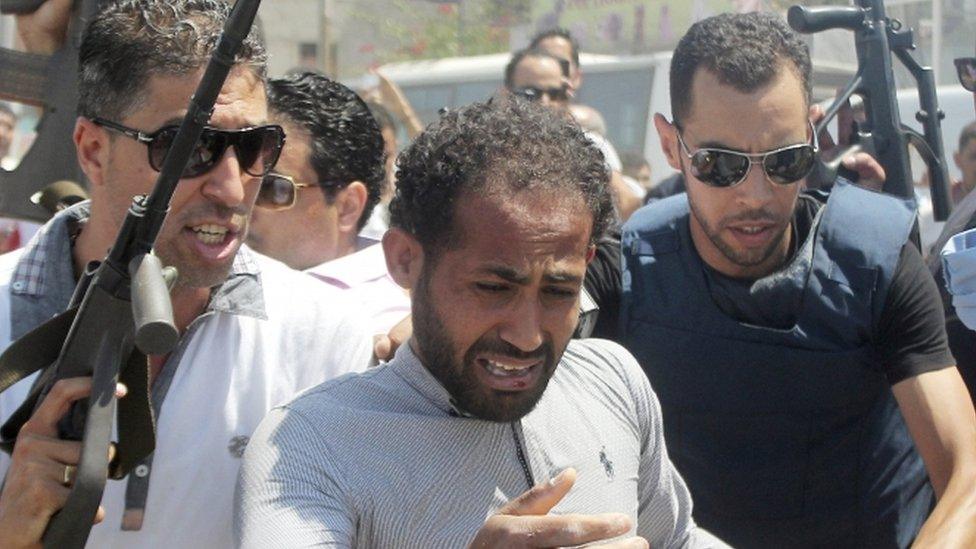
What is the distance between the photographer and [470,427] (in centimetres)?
223

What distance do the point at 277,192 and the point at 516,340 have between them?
5.20 feet

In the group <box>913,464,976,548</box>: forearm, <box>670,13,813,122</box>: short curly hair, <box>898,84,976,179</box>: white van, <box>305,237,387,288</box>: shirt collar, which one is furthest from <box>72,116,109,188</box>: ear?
<box>898,84,976,179</box>: white van

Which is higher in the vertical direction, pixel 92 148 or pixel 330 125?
pixel 92 148

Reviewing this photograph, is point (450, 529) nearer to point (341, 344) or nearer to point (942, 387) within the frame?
point (341, 344)

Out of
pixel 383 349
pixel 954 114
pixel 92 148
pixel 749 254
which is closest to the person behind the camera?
pixel 92 148

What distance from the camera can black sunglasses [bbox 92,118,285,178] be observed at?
2.30 metres

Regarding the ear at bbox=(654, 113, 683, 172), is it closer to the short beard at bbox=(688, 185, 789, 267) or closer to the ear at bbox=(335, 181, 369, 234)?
the short beard at bbox=(688, 185, 789, 267)

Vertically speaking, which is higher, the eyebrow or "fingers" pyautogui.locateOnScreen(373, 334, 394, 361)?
the eyebrow

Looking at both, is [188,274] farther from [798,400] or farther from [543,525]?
[798,400]

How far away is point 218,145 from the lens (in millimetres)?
2316

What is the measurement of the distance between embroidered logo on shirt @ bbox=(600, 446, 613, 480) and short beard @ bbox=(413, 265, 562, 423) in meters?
0.15

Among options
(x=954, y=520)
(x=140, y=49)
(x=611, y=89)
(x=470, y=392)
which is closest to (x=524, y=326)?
(x=470, y=392)

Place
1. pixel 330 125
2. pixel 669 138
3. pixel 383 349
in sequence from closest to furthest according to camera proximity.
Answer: pixel 383 349, pixel 669 138, pixel 330 125

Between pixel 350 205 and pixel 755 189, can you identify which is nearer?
pixel 755 189
